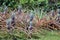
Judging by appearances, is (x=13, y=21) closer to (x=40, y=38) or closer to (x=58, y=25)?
(x=40, y=38)

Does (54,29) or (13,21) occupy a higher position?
(13,21)

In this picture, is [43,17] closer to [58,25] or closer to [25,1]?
[58,25]

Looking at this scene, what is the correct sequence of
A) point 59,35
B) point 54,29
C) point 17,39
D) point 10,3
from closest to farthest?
point 17,39 → point 59,35 → point 54,29 → point 10,3

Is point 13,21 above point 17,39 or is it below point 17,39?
above

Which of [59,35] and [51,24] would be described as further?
[51,24]

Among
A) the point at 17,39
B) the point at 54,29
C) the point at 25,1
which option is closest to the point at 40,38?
the point at 17,39

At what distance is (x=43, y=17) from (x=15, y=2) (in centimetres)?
195

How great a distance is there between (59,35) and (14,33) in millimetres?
850

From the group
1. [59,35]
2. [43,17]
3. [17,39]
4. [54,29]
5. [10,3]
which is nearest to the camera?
[17,39]

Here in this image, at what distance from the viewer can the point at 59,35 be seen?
14.6 ft

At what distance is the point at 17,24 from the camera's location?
4543 mm

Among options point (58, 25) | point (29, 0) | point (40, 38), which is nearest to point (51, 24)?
point (58, 25)

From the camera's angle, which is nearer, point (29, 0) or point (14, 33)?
point (14, 33)

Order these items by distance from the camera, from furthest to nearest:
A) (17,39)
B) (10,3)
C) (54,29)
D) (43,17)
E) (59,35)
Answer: (10,3), (43,17), (54,29), (59,35), (17,39)
